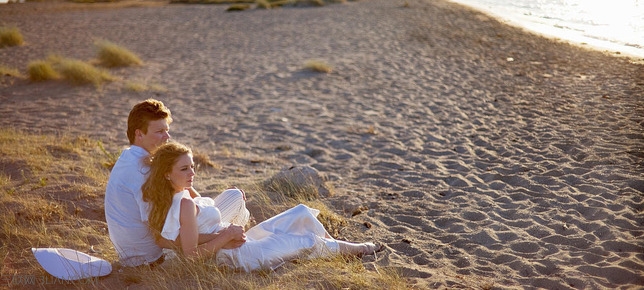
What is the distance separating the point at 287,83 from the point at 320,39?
543 cm

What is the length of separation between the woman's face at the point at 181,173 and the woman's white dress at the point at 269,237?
0.06 metres

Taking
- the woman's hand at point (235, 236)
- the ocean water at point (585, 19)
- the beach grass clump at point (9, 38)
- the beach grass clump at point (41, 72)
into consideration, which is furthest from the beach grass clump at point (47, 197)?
the ocean water at point (585, 19)

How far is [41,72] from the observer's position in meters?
11.0

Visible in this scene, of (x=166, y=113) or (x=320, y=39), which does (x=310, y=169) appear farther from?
(x=320, y=39)

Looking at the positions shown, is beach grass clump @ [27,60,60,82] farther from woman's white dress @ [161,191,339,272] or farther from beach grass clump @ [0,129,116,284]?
woman's white dress @ [161,191,339,272]

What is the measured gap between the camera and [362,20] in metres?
→ 20.6

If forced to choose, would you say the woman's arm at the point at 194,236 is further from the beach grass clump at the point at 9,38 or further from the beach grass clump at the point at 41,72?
the beach grass clump at the point at 9,38

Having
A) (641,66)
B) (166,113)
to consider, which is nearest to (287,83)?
(641,66)

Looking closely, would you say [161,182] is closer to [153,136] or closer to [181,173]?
[181,173]

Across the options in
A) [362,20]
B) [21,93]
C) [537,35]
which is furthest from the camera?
[362,20]

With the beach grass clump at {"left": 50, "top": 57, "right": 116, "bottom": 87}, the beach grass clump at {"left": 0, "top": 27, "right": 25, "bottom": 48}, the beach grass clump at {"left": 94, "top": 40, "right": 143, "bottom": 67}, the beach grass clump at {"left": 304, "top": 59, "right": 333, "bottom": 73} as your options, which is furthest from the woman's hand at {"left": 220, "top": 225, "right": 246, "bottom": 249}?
the beach grass clump at {"left": 0, "top": 27, "right": 25, "bottom": 48}

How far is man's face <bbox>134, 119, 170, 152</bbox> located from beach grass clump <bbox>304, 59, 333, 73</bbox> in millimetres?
8464

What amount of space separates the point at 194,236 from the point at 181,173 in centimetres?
43

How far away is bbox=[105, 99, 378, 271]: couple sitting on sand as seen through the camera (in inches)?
143
